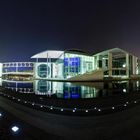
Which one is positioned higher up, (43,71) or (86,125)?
(43,71)

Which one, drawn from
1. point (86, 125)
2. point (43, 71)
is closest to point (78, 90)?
point (86, 125)

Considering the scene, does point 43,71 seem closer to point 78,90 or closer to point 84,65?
point 84,65

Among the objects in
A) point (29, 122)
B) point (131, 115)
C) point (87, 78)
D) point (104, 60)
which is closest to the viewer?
point (29, 122)

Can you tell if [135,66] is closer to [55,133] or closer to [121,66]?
[121,66]

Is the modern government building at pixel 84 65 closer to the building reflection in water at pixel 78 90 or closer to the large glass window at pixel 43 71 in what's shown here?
the large glass window at pixel 43 71

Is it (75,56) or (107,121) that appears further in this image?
(75,56)

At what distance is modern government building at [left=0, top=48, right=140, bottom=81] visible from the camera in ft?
73.7

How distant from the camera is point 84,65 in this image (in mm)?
23828

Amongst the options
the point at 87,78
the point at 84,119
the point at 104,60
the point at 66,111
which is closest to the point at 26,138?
the point at 84,119

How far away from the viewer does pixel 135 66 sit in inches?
1265

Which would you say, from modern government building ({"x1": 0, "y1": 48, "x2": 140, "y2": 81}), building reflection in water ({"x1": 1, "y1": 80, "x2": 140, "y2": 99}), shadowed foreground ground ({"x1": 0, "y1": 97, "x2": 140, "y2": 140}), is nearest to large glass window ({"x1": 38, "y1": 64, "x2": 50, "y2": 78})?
modern government building ({"x1": 0, "y1": 48, "x2": 140, "y2": 81})

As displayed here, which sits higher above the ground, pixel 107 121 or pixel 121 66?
pixel 121 66

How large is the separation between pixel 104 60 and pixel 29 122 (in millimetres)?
25317

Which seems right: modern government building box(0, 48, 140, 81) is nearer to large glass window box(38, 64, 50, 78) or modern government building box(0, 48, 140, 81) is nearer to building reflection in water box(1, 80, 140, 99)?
large glass window box(38, 64, 50, 78)
